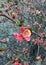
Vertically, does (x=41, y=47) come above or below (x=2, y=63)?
above

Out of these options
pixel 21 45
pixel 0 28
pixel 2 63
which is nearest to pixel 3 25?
pixel 0 28

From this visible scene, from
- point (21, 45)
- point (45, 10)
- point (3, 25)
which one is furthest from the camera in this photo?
point (45, 10)

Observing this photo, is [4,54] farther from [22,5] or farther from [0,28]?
[22,5]

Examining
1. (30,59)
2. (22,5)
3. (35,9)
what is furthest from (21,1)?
(30,59)

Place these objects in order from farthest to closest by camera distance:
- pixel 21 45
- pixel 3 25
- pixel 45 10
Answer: pixel 45 10
pixel 3 25
pixel 21 45

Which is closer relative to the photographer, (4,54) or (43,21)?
(4,54)

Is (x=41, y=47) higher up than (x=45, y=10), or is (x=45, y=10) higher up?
(x=45, y=10)

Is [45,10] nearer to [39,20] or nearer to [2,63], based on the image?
[39,20]

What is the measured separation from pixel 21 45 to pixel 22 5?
0.99m

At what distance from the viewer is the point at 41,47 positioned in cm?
340

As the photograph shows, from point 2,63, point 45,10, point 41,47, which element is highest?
point 45,10

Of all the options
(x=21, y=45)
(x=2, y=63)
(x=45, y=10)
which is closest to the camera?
(x=2, y=63)

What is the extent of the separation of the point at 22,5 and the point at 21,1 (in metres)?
0.09

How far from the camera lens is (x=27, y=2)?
414cm
